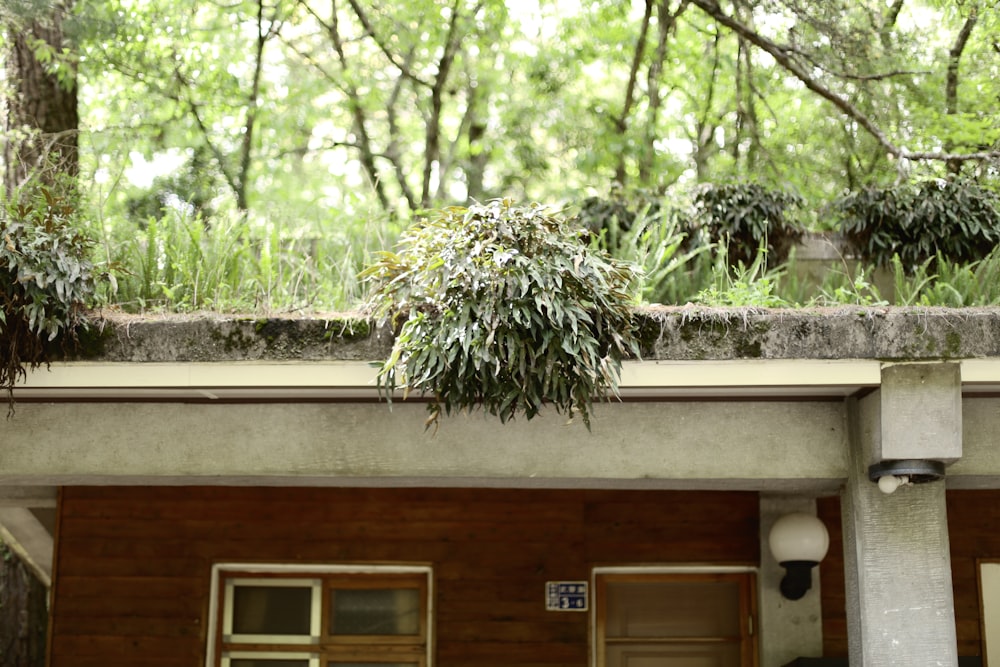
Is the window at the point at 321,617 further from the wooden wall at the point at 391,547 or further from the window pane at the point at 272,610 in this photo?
the wooden wall at the point at 391,547

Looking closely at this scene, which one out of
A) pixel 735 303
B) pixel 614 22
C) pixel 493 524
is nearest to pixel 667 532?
pixel 493 524

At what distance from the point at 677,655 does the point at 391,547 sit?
2.09 metres

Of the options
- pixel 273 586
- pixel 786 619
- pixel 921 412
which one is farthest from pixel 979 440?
pixel 273 586

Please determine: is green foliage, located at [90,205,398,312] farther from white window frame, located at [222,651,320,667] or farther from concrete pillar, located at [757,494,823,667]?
concrete pillar, located at [757,494,823,667]

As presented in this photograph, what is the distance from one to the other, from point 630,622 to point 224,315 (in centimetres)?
366

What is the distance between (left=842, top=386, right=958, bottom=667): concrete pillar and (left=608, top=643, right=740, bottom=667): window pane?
1.98m

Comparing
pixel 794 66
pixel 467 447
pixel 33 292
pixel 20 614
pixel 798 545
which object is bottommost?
pixel 20 614

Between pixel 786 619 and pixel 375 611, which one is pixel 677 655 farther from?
pixel 375 611

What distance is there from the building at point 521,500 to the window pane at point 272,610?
0.02 m

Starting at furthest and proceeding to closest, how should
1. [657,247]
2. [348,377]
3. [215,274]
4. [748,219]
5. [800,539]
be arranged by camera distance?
[748,219] → [657,247] → [800,539] → [215,274] → [348,377]

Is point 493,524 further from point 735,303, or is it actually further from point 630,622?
point 735,303

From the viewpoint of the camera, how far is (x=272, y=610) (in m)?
6.75

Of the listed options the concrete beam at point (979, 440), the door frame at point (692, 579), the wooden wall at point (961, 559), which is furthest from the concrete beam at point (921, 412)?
the door frame at point (692, 579)

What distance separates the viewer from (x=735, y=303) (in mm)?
5156
